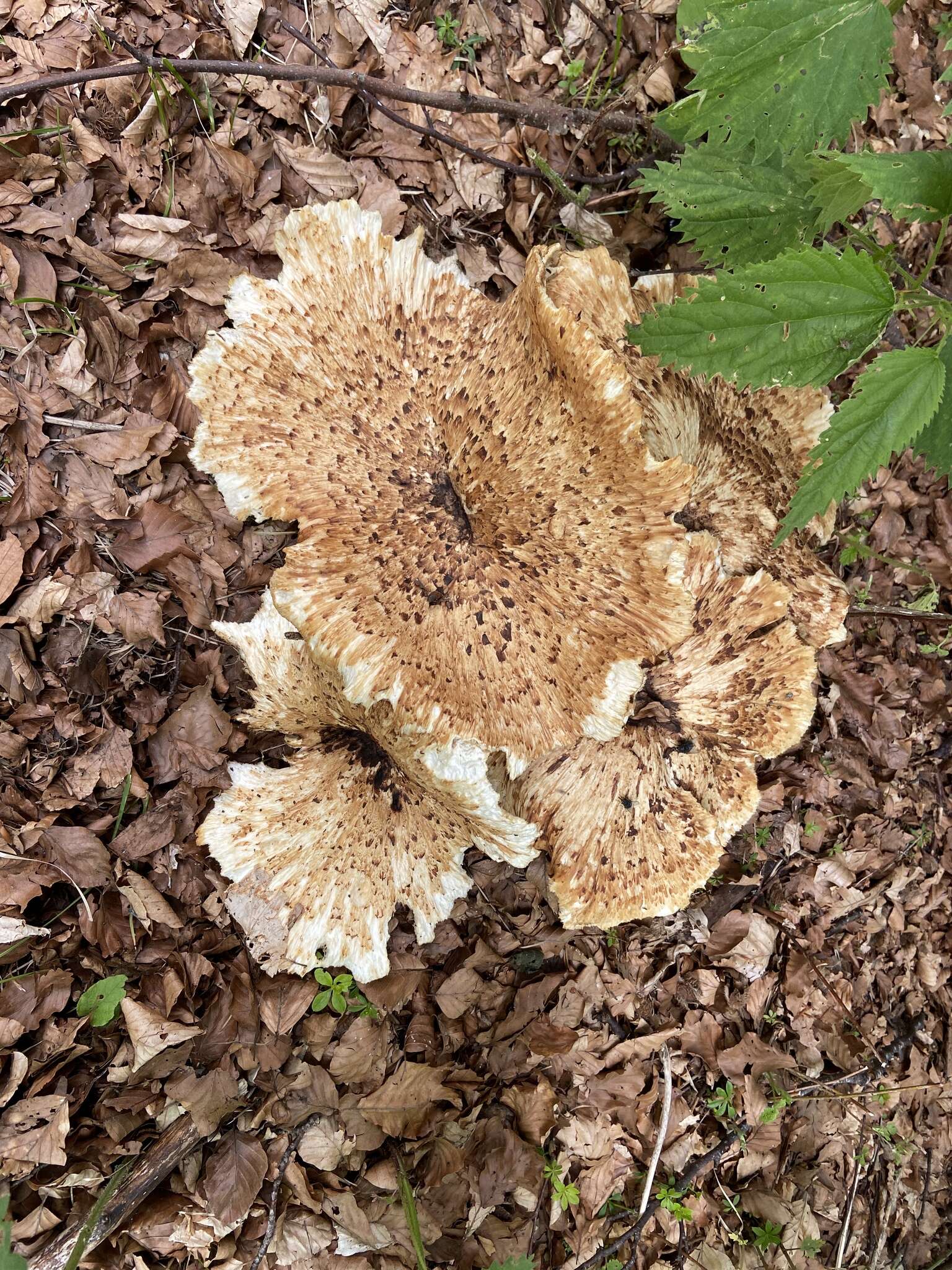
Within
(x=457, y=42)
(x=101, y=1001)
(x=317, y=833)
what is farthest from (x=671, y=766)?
(x=457, y=42)

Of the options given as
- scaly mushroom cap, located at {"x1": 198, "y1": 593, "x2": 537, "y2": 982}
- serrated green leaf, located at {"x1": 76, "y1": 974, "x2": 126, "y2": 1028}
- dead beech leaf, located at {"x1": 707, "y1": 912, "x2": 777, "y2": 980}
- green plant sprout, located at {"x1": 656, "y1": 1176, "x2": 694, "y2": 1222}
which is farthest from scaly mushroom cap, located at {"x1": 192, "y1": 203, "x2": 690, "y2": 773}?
green plant sprout, located at {"x1": 656, "y1": 1176, "x2": 694, "y2": 1222}

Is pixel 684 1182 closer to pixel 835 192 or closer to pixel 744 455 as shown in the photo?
pixel 744 455

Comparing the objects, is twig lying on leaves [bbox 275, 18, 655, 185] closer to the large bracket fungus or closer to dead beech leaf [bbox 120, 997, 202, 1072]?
the large bracket fungus

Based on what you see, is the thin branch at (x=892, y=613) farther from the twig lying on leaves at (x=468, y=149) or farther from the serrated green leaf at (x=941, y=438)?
the twig lying on leaves at (x=468, y=149)

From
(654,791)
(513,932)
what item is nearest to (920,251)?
(654,791)

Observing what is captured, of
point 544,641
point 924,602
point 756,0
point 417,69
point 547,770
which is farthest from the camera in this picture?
point 924,602

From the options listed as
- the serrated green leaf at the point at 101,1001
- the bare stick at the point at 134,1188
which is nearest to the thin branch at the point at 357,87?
the serrated green leaf at the point at 101,1001

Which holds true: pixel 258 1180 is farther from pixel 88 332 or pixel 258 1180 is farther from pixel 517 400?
pixel 88 332
